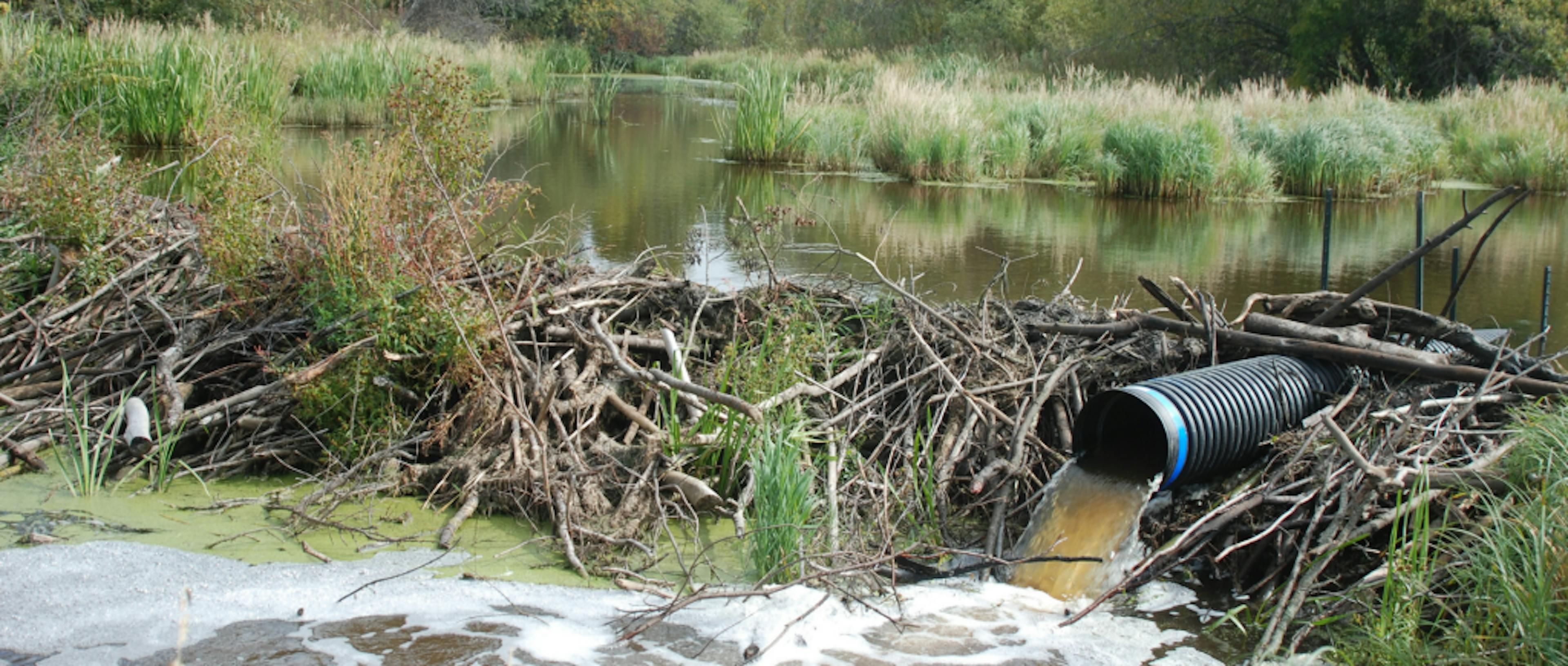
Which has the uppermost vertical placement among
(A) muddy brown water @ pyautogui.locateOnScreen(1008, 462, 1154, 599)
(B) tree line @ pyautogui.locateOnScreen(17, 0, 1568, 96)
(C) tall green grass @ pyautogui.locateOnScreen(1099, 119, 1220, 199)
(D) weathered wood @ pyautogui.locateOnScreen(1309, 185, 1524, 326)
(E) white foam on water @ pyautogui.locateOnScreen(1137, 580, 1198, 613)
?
(B) tree line @ pyautogui.locateOnScreen(17, 0, 1568, 96)

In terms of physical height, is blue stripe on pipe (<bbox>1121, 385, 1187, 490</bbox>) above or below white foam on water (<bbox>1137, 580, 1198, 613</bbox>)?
above

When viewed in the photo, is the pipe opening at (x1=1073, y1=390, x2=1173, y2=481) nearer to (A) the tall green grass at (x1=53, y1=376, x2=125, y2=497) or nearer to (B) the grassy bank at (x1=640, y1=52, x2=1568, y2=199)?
(A) the tall green grass at (x1=53, y1=376, x2=125, y2=497)

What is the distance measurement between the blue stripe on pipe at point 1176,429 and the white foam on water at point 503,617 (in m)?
0.53

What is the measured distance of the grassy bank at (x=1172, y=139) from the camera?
14.4 m

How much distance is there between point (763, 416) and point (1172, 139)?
1134cm

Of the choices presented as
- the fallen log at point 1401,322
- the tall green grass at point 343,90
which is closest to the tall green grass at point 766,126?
the tall green grass at point 343,90

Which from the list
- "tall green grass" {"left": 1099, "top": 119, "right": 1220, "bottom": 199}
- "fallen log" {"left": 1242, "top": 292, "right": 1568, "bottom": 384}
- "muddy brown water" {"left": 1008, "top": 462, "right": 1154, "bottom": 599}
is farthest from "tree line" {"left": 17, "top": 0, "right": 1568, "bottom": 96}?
"muddy brown water" {"left": 1008, "top": 462, "right": 1154, "bottom": 599}

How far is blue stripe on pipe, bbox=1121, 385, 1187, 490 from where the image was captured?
3.89 metres

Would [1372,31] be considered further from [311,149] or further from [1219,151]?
[311,149]

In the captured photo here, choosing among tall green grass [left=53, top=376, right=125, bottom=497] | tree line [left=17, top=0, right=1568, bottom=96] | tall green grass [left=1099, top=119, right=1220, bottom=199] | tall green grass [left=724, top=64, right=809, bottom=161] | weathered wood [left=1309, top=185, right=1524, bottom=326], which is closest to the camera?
tall green grass [left=53, top=376, right=125, bottom=497]

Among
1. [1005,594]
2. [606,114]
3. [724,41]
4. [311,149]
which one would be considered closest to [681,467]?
[1005,594]

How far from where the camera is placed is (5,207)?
542 cm

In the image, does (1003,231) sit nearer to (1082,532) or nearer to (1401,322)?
(1401,322)

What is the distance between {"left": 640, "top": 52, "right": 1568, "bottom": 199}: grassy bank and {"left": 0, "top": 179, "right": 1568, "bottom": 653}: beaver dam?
9714mm
